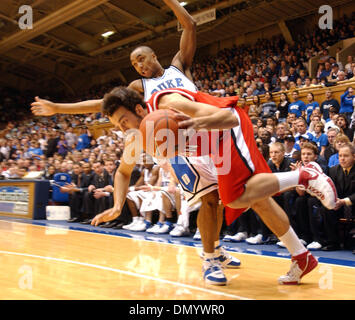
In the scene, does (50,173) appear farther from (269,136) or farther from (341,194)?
(341,194)

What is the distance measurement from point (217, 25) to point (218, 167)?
1262 centimetres

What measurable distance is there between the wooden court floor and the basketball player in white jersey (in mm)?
213

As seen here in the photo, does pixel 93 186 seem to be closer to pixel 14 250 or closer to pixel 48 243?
pixel 48 243

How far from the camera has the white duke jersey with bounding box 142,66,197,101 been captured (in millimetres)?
3199

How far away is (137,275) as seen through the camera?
9.67 ft

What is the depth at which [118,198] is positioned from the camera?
265cm

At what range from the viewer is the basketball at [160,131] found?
7.07ft

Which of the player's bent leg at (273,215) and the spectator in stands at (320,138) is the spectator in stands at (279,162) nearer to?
the spectator in stands at (320,138)

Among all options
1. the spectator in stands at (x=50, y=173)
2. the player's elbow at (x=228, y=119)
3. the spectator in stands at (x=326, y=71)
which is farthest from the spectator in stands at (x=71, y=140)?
the player's elbow at (x=228, y=119)

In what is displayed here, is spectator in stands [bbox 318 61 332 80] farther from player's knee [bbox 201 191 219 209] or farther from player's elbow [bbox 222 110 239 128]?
player's elbow [bbox 222 110 239 128]

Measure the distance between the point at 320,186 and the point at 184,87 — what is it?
136 cm

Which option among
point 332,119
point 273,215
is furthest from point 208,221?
point 332,119

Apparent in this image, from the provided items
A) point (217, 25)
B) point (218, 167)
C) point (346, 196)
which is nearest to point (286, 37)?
point (217, 25)

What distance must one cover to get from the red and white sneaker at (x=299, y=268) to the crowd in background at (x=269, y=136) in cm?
167
